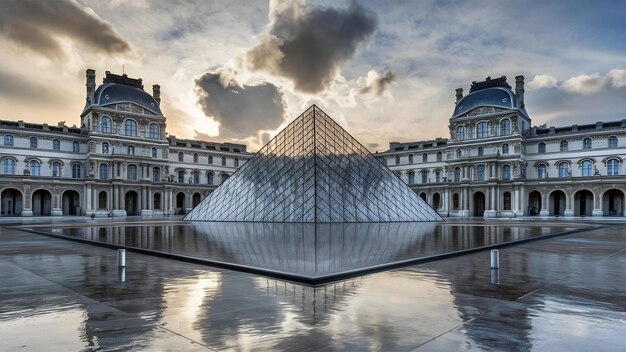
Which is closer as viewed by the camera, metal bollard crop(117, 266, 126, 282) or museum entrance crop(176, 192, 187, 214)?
metal bollard crop(117, 266, 126, 282)

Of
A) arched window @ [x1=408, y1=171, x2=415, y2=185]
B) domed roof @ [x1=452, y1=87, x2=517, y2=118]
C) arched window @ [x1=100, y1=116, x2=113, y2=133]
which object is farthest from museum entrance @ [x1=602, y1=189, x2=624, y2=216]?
arched window @ [x1=100, y1=116, x2=113, y2=133]

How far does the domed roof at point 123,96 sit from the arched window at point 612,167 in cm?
6281

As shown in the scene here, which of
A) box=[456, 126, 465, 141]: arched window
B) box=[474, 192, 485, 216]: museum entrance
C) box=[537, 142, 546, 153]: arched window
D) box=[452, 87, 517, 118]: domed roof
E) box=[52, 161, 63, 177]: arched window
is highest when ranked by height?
box=[452, 87, 517, 118]: domed roof

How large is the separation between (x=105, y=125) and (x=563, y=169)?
6313 cm

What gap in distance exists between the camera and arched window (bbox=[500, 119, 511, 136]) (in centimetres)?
5804

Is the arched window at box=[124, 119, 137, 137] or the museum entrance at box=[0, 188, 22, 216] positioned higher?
the arched window at box=[124, 119, 137, 137]

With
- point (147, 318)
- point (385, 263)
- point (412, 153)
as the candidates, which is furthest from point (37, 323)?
point (412, 153)

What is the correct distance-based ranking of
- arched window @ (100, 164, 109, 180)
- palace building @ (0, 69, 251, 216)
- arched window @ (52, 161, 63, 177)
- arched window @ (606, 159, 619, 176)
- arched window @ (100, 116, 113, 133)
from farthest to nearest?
1. arched window @ (100, 116, 113, 133)
2. arched window @ (100, 164, 109, 180)
3. arched window @ (52, 161, 63, 177)
4. palace building @ (0, 69, 251, 216)
5. arched window @ (606, 159, 619, 176)

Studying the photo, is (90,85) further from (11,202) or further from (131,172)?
(11,202)

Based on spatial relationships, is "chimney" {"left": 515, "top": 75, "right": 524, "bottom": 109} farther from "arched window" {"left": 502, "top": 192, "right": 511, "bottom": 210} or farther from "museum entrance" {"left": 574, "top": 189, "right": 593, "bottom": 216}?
"museum entrance" {"left": 574, "top": 189, "right": 593, "bottom": 216}

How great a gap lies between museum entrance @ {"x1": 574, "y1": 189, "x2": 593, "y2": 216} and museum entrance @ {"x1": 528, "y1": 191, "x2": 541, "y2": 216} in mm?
4448

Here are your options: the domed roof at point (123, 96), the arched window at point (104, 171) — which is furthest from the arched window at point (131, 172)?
the domed roof at point (123, 96)

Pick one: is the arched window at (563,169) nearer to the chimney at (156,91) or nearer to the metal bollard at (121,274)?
the metal bollard at (121,274)

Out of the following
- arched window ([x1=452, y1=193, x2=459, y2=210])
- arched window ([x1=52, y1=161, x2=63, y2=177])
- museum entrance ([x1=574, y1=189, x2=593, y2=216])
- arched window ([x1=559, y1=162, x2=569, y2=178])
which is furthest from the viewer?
arched window ([x1=452, y1=193, x2=459, y2=210])
